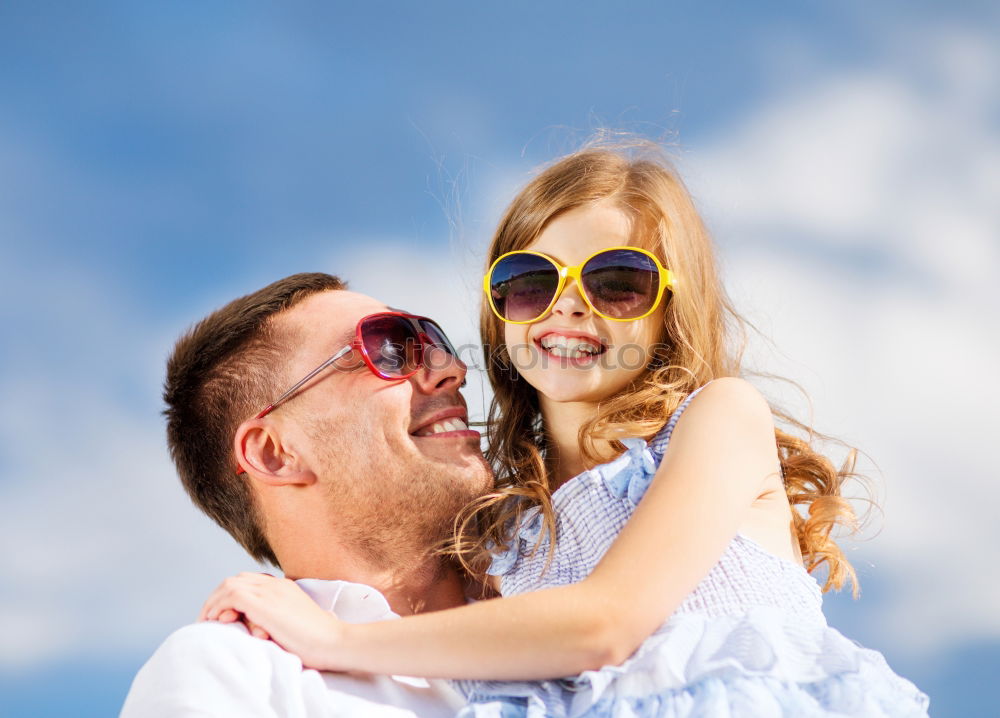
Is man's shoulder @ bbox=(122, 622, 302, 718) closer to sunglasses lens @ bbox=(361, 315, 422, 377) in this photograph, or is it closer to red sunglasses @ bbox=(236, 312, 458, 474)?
red sunglasses @ bbox=(236, 312, 458, 474)

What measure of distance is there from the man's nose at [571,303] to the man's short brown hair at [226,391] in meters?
1.29

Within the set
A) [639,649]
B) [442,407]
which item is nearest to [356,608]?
[442,407]

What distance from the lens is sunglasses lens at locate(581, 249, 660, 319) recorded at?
12.2 feet

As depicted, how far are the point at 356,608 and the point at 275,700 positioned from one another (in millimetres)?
664

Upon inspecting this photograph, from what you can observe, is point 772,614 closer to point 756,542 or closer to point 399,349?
point 756,542

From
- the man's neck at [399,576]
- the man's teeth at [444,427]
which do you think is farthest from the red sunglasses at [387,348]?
the man's neck at [399,576]

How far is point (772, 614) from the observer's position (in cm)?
300

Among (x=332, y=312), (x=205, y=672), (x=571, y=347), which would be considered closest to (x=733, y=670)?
(x=571, y=347)

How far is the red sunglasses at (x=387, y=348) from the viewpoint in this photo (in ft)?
13.3

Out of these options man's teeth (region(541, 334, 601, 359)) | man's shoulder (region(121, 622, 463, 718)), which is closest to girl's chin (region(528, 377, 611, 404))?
man's teeth (region(541, 334, 601, 359))

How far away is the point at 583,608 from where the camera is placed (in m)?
2.70

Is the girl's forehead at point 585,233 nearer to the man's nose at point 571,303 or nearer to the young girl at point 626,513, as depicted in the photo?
the young girl at point 626,513

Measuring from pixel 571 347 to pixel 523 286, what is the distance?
35 centimetres

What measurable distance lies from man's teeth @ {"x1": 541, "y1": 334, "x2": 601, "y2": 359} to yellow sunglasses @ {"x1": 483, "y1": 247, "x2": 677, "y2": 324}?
0.12m
